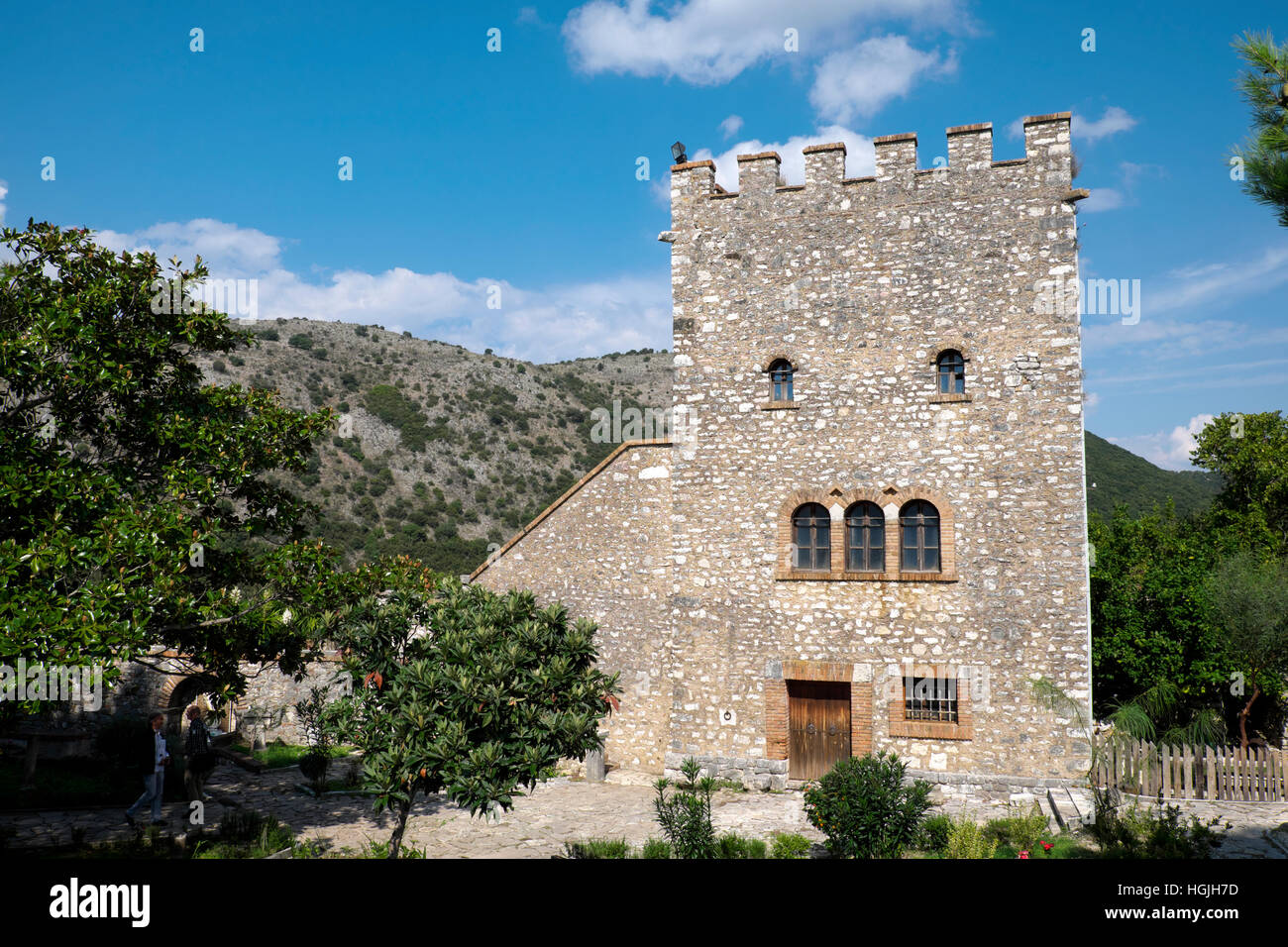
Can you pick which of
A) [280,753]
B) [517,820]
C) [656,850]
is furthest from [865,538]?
[280,753]

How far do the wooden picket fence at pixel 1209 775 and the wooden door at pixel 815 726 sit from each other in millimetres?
4293

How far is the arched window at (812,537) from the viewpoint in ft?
47.6

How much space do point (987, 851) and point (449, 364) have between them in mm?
55727

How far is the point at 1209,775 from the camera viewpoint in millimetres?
13352

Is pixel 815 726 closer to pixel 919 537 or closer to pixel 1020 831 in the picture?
pixel 919 537

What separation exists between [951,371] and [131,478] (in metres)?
12.8

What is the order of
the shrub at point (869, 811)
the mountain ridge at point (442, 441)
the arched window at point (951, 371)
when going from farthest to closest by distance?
1. the mountain ridge at point (442, 441)
2. the arched window at point (951, 371)
3. the shrub at point (869, 811)

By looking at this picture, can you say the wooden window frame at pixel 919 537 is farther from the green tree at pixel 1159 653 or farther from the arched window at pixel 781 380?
the green tree at pixel 1159 653

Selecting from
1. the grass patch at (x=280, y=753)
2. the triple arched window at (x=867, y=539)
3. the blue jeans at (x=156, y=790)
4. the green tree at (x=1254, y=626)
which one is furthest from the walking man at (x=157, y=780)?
the green tree at (x=1254, y=626)

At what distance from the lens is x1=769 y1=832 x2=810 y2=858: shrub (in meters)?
10.4

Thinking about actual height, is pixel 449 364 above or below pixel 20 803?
above

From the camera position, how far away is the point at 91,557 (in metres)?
8.57
